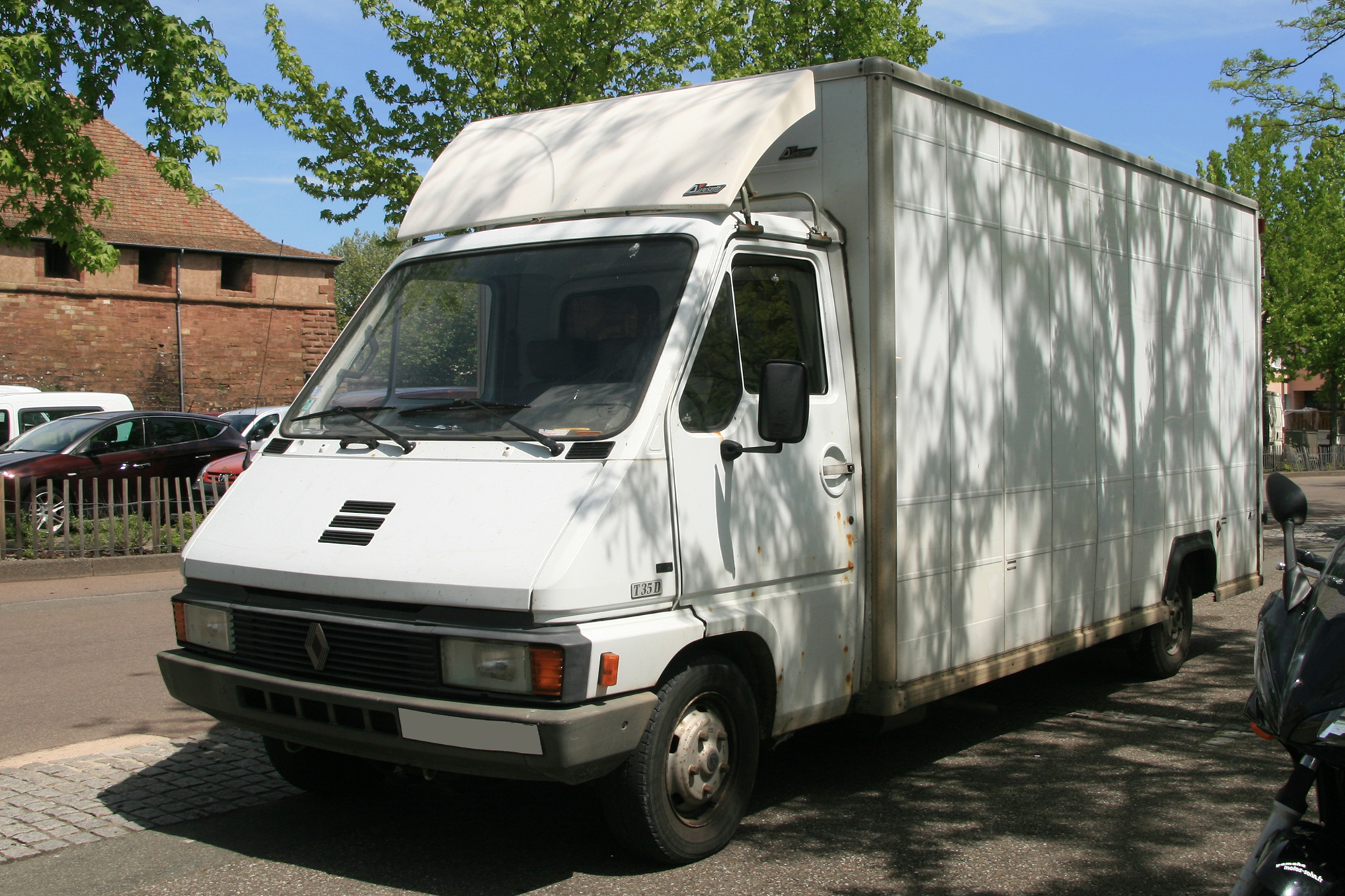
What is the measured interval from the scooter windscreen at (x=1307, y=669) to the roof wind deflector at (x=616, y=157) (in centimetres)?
254

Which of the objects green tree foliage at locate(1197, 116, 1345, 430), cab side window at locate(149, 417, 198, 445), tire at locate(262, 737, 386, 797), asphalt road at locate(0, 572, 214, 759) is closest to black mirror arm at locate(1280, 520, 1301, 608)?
tire at locate(262, 737, 386, 797)

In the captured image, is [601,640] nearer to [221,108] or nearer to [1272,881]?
[1272,881]

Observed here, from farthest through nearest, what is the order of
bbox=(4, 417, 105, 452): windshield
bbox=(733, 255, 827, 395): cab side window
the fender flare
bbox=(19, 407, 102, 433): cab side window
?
bbox=(19, 407, 102, 433): cab side window
bbox=(4, 417, 105, 452): windshield
the fender flare
bbox=(733, 255, 827, 395): cab side window

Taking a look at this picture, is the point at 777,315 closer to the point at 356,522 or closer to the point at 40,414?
the point at 356,522

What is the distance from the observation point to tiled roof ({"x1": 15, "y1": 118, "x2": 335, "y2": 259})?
39219mm

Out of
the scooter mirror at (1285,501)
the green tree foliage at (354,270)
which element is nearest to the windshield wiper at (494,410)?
the scooter mirror at (1285,501)

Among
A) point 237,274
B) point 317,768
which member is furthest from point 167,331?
point 317,768

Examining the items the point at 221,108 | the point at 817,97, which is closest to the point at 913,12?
the point at 221,108

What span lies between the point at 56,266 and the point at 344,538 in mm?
39041

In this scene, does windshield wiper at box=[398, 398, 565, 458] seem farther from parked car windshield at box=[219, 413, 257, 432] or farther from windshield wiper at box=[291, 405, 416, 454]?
parked car windshield at box=[219, 413, 257, 432]

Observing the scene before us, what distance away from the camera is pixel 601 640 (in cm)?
409

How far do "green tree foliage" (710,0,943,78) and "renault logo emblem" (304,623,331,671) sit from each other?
18303 millimetres

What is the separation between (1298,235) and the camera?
118ft

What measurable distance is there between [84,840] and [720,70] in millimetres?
19272
